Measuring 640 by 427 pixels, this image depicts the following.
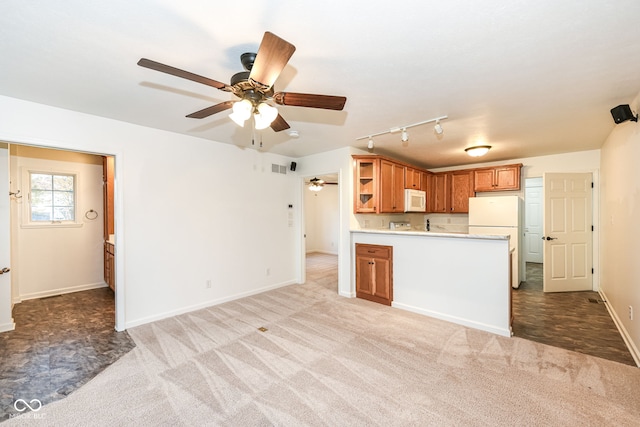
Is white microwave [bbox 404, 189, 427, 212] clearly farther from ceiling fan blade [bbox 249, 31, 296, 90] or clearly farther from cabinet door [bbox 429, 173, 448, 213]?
ceiling fan blade [bbox 249, 31, 296, 90]

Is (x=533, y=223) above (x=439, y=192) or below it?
below

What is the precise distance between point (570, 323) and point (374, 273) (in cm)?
237

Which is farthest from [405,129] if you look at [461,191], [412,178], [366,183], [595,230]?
[595,230]

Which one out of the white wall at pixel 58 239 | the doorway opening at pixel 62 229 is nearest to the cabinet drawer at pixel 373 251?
the doorway opening at pixel 62 229

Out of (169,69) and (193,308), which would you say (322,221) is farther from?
(169,69)

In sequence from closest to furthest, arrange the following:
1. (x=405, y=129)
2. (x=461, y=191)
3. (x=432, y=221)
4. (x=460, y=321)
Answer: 1. (x=460, y=321)
2. (x=405, y=129)
3. (x=461, y=191)
4. (x=432, y=221)

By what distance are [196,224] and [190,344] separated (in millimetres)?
1614

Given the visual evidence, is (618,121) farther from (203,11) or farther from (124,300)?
(124,300)

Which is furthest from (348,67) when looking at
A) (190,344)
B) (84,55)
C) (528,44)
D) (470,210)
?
(470,210)

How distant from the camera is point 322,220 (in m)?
9.03

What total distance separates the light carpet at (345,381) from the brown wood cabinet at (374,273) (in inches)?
30.7

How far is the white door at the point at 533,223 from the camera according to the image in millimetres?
7078

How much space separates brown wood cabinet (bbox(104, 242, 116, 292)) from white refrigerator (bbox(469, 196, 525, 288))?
6246 millimetres

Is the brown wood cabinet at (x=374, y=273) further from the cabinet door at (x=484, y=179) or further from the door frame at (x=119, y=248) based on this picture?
the door frame at (x=119, y=248)
